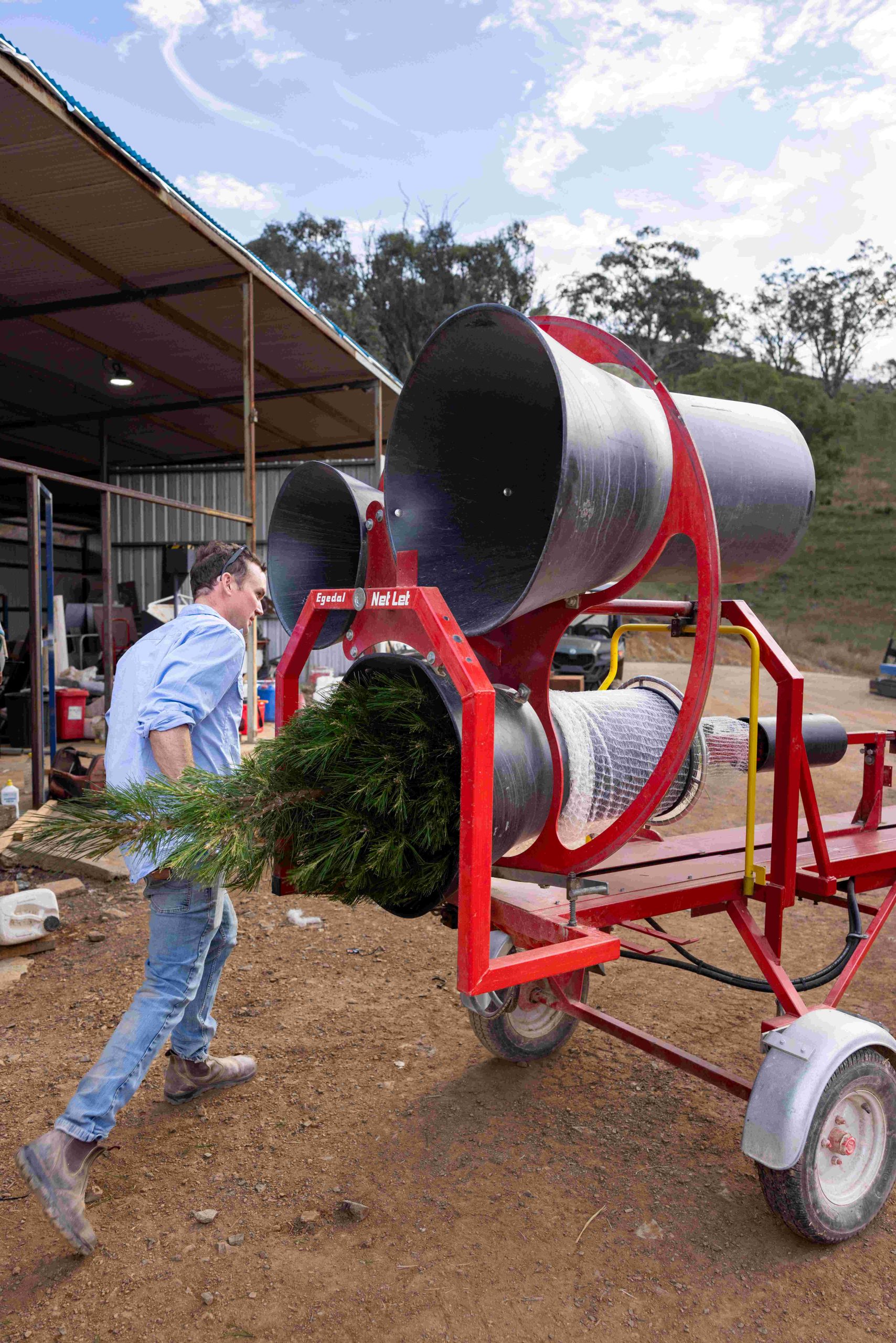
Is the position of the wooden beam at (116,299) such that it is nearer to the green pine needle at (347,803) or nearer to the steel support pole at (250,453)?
the steel support pole at (250,453)

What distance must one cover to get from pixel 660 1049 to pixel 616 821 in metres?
1.08

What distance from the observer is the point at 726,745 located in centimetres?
306

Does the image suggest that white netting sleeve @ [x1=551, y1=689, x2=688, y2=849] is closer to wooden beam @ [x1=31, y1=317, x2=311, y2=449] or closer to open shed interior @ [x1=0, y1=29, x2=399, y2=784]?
open shed interior @ [x1=0, y1=29, x2=399, y2=784]

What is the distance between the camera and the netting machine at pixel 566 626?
1921mm

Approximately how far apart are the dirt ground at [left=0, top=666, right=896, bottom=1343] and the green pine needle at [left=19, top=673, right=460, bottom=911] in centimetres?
110

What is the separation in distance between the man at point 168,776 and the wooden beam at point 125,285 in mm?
5849

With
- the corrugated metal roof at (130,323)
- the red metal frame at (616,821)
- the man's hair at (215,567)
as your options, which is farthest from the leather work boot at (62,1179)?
the corrugated metal roof at (130,323)

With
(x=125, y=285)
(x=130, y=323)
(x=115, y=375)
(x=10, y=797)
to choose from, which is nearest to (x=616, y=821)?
(x=10, y=797)

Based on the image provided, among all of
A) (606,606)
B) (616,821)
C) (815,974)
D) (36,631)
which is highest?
(606,606)

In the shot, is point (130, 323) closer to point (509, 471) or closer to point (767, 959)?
point (509, 471)

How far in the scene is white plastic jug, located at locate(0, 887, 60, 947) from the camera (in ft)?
14.6

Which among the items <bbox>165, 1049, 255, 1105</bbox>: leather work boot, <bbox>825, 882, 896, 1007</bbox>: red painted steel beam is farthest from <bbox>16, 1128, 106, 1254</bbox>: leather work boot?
<bbox>825, 882, 896, 1007</bbox>: red painted steel beam

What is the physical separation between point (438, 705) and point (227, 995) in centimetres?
265

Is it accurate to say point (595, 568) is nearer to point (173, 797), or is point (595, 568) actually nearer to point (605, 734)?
point (605, 734)
